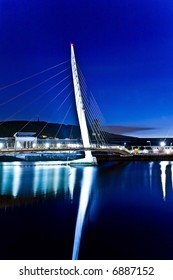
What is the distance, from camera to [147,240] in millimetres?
2541

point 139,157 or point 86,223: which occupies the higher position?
point 139,157

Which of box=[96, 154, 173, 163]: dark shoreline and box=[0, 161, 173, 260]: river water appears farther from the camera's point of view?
box=[96, 154, 173, 163]: dark shoreline

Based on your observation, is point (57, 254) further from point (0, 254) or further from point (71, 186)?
point (71, 186)

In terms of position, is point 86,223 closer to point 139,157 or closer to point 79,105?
point 79,105

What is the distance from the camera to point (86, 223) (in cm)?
323

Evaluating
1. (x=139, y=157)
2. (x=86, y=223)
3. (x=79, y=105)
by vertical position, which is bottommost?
(x=86, y=223)

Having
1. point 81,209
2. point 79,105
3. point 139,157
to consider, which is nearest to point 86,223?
point 81,209

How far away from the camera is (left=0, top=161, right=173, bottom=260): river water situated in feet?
7.47

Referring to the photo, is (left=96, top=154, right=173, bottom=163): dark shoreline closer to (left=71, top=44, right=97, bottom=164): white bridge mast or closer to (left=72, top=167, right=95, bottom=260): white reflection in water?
(left=71, top=44, right=97, bottom=164): white bridge mast

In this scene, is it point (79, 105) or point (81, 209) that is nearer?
point (81, 209)

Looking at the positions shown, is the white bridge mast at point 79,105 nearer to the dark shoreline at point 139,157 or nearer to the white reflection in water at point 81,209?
the white reflection in water at point 81,209

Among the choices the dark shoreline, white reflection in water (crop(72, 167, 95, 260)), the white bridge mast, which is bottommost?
white reflection in water (crop(72, 167, 95, 260))

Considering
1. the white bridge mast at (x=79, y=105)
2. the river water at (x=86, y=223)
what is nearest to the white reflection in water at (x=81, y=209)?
the river water at (x=86, y=223)

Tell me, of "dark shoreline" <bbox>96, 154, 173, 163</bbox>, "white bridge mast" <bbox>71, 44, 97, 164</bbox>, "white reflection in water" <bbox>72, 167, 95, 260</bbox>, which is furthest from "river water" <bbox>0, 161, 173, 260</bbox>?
"dark shoreline" <bbox>96, 154, 173, 163</bbox>
